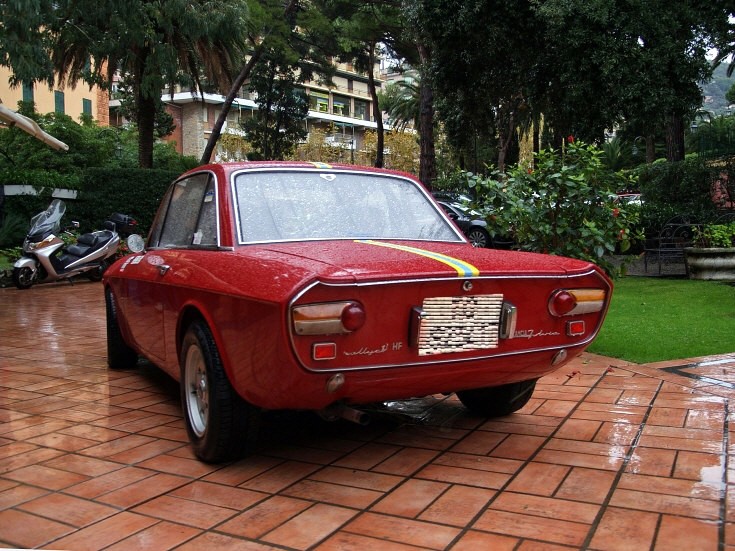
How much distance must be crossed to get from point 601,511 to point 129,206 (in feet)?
55.8

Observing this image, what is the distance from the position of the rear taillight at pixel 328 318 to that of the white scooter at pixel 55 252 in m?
9.31

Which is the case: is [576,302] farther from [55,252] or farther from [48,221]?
[48,221]

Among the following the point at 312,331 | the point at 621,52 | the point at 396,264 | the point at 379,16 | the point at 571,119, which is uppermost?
the point at 379,16

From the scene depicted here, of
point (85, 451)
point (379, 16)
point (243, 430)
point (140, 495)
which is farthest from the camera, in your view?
point (379, 16)

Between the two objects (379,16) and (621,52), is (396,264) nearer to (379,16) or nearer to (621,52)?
(621,52)

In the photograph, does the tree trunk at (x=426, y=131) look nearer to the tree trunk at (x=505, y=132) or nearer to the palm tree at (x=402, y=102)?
the tree trunk at (x=505, y=132)

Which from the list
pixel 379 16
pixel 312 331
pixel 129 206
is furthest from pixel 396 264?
pixel 379 16

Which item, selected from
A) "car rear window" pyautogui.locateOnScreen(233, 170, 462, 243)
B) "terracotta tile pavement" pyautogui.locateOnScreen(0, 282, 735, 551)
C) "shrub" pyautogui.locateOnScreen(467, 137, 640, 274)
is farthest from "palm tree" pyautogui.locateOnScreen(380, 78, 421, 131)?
"terracotta tile pavement" pyautogui.locateOnScreen(0, 282, 735, 551)

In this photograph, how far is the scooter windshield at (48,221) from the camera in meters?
11.8

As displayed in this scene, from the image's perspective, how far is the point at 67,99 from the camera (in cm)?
3934

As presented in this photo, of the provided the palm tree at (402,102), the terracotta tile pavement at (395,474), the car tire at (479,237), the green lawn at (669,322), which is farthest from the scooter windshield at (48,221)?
the palm tree at (402,102)

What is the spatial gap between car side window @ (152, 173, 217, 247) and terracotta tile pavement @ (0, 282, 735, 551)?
1.10m

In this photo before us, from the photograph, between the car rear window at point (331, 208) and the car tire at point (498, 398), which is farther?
the car tire at point (498, 398)

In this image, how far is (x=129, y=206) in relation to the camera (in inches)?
714
